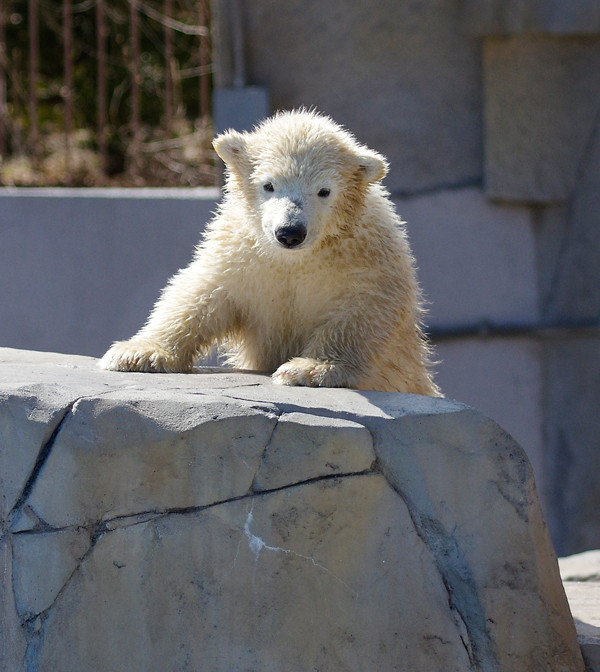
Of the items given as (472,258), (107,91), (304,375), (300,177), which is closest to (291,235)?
(300,177)

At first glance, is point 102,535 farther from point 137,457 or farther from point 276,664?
point 276,664

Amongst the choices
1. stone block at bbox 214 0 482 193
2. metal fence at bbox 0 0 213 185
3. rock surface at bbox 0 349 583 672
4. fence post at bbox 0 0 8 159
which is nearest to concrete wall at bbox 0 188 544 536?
stone block at bbox 214 0 482 193

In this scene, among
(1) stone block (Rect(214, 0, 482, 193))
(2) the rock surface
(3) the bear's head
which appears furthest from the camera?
(1) stone block (Rect(214, 0, 482, 193))

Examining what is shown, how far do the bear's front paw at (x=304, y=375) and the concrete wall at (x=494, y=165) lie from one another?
3.12 meters

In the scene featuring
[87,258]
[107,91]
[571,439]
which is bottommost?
[571,439]

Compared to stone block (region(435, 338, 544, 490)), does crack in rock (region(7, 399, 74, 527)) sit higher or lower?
higher

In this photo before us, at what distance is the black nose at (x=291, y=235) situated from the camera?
309 centimetres

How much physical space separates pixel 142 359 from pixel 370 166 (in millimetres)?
977

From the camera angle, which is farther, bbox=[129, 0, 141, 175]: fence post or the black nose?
bbox=[129, 0, 141, 175]: fence post

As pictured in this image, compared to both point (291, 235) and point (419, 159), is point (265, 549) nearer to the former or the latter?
point (291, 235)

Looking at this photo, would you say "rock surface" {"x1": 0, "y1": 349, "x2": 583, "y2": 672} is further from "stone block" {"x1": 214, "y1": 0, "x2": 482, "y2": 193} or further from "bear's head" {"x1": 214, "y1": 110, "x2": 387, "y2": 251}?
"stone block" {"x1": 214, "y1": 0, "x2": 482, "y2": 193}

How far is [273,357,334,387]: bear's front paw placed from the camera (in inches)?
121

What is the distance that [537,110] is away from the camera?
5.95 meters

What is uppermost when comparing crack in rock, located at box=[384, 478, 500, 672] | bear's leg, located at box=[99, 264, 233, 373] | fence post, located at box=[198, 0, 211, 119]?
fence post, located at box=[198, 0, 211, 119]
